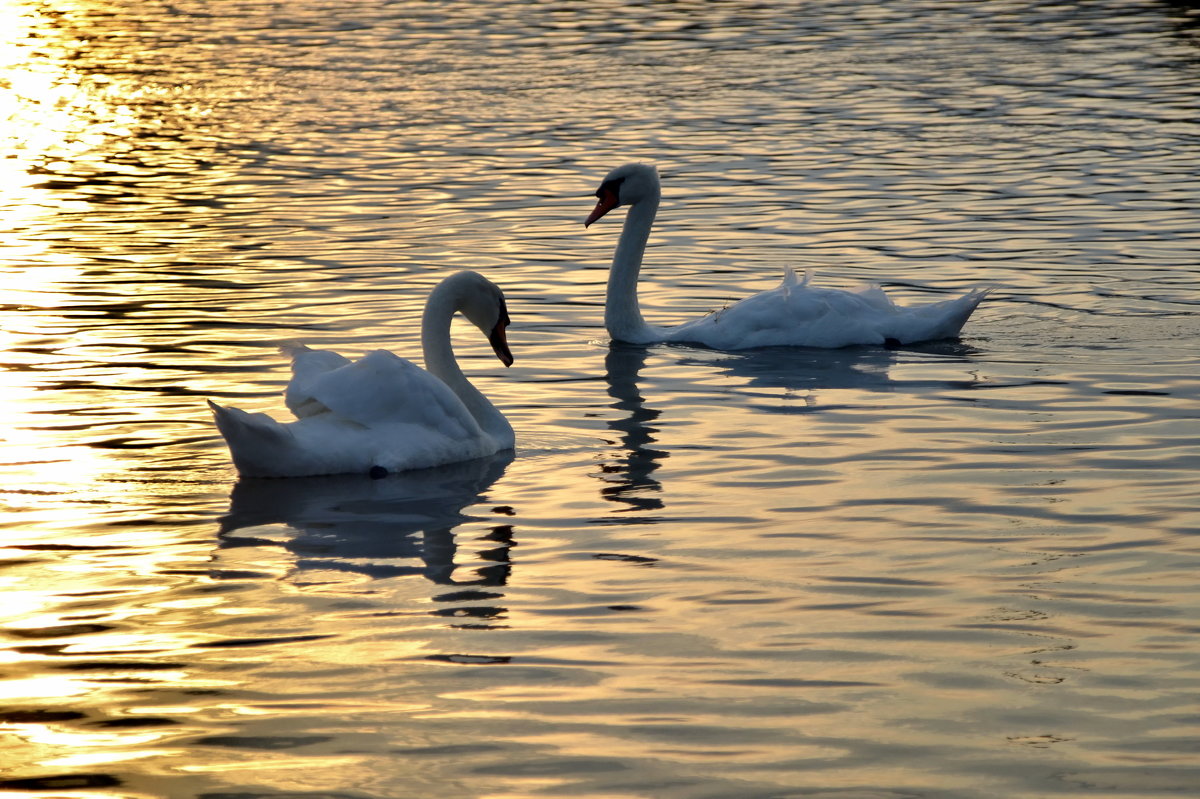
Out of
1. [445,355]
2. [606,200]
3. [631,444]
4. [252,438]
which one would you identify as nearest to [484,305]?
[445,355]

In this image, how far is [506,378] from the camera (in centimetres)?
1188

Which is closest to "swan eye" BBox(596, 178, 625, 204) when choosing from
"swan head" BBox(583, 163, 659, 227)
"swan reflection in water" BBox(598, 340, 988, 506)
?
"swan head" BBox(583, 163, 659, 227)

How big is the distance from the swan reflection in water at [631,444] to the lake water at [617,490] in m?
0.04

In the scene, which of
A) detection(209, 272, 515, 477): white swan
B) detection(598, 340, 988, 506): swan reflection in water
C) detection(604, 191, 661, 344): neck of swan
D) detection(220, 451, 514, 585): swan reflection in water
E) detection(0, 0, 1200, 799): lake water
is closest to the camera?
detection(0, 0, 1200, 799): lake water

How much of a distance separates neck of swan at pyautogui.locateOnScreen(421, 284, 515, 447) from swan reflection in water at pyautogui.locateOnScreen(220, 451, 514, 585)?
11.5 inches

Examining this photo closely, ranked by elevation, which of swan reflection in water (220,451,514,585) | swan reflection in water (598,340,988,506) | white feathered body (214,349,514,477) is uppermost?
white feathered body (214,349,514,477)

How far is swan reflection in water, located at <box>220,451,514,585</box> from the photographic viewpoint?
794 centimetres

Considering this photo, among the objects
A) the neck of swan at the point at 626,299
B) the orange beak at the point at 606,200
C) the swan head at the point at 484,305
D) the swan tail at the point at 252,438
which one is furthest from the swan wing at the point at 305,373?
the orange beak at the point at 606,200

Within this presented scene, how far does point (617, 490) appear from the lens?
30.0 ft

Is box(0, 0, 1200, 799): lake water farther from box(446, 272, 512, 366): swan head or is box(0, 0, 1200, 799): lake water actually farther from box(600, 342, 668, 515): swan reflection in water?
box(446, 272, 512, 366): swan head

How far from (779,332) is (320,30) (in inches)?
931

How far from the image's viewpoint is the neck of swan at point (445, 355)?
10.0m

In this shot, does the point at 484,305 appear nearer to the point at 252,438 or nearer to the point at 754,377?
the point at 252,438

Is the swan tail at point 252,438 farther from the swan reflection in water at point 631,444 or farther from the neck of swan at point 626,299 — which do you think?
the neck of swan at point 626,299
